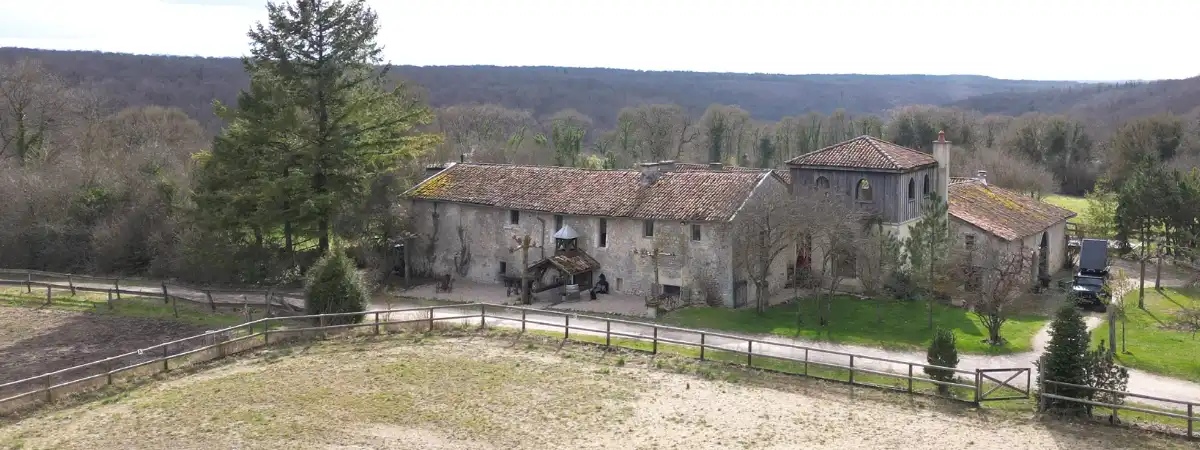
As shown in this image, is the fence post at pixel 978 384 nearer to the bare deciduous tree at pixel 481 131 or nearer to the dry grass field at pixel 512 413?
the dry grass field at pixel 512 413

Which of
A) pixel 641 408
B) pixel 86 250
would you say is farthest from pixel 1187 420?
pixel 86 250

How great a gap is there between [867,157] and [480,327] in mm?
17085

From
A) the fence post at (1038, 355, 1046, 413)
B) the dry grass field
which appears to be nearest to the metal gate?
the fence post at (1038, 355, 1046, 413)

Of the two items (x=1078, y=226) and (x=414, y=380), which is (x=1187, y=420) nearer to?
(x=414, y=380)

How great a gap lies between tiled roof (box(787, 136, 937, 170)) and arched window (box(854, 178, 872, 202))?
0.81m

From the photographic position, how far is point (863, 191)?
3688cm

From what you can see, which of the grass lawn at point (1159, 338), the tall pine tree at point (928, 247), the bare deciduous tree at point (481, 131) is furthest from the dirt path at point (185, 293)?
the grass lawn at point (1159, 338)

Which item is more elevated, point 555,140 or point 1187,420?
point 555,140

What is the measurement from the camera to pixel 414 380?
23.7 metres

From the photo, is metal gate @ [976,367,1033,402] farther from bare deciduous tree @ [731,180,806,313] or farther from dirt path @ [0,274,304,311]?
dirt path @ [0,274,304,311]

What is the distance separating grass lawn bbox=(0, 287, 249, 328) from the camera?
32531 mm

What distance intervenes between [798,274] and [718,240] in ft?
17.1

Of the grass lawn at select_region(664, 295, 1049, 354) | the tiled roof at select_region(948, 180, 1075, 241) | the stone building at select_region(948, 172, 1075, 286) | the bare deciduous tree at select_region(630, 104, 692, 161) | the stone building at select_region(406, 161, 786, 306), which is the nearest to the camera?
the grass lawn at select_region(664, 295, 1049, 354)

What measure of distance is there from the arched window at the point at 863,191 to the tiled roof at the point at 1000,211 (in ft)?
14.5
